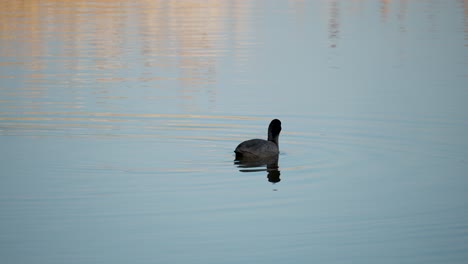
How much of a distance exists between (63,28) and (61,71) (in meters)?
15.6

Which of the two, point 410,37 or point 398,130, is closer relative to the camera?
point 398,130

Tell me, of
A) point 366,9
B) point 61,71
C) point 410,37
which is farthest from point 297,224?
point 366,9

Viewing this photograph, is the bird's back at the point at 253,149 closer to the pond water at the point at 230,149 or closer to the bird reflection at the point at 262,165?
the bird reflection at the point at 262,165

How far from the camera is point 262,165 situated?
17.1m

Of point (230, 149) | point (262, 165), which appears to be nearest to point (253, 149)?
point (262, 165)

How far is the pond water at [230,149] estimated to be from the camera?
38.9 feet

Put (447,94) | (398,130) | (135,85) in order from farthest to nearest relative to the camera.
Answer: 1. (135,85)
2. (447,94)
3. (398,130)

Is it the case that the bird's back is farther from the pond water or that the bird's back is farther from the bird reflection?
the pond water

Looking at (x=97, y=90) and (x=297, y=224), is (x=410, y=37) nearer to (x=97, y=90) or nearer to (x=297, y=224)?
(x=97, y=90)

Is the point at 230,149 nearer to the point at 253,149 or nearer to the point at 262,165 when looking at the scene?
the point at 253,149

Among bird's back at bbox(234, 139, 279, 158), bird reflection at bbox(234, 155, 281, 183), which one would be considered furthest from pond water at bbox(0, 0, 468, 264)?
bird's back at bbox(234, 139, 279, 158)

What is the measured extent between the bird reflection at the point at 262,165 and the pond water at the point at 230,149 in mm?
124

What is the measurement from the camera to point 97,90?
2481 centimetres

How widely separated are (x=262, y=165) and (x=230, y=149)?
1.15 metres
